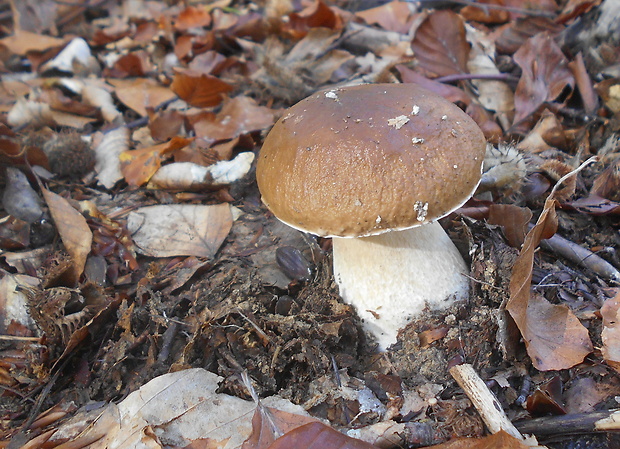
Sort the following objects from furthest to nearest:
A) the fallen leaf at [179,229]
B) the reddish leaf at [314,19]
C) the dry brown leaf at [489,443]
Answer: the reddish leaf at [314,19], the fallen leaf at [179,229], the dry brown leaf at [489,443]

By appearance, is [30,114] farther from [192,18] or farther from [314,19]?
[314,19]

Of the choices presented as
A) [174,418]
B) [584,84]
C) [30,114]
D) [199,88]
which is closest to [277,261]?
[174,418]

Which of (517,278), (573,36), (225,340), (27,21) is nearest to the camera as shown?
(517,278)

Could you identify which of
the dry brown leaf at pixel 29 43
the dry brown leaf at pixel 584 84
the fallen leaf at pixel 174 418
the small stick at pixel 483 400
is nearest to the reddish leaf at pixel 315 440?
the fallen leaf at pixel 174 418

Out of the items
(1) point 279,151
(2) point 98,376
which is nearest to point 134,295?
(2) point 98,376

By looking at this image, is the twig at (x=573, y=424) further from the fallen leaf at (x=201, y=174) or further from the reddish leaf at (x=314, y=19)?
the reddish leaf at (x=314, y=19)

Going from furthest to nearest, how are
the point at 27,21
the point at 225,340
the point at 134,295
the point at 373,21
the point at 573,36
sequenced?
the point at 27,21 → the point at 373,21 → the point at 573,36 → the point at 134,295 → the point at 225,340

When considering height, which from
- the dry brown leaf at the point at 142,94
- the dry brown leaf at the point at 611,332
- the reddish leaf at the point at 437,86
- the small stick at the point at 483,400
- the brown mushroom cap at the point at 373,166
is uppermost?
the brown mushroom cap at the point at 373,166

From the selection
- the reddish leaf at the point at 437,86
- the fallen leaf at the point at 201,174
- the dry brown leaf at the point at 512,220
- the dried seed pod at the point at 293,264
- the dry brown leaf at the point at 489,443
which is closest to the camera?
the dry brown leaf at the point at 489,443

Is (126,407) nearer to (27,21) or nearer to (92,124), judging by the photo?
(92,124)
